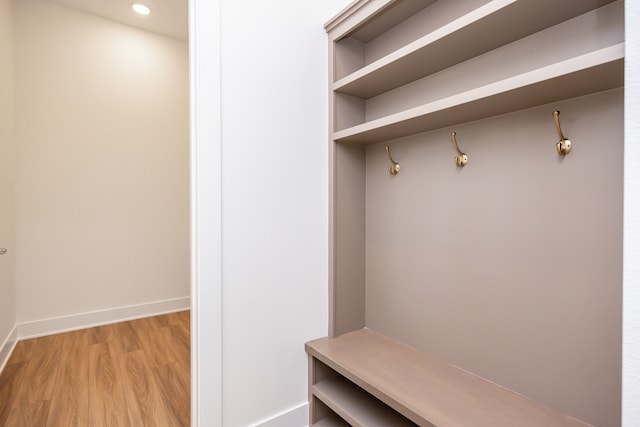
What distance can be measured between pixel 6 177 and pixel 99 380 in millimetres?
1532

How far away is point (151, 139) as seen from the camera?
2785 millimetres

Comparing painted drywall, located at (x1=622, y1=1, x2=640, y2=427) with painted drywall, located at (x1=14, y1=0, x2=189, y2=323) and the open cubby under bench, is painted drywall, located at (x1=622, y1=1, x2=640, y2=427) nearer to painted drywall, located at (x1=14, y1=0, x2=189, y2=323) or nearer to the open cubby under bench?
the open cubby under bench

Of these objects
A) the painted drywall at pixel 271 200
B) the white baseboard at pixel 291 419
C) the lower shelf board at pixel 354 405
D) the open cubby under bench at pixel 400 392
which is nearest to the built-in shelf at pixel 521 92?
the painted drywall at pixel 271 200

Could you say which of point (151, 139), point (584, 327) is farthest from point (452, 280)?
point (151, 139)

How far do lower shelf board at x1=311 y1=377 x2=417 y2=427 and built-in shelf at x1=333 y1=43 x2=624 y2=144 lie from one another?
1.18 metres

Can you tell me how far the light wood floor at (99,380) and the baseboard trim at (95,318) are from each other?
0.26 ft

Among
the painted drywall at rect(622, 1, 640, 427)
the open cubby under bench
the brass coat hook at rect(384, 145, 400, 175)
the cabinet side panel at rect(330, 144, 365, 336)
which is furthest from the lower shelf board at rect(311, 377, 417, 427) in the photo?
the brass coat hook at rect(384, 145, 400, 175)

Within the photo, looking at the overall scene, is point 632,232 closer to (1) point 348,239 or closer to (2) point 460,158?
(2) point 460,158

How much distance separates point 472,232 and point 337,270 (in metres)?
0.66

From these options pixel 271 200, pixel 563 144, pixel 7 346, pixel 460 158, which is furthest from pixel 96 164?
pixel 563 144

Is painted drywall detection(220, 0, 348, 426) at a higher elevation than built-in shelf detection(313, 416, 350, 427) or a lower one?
higher

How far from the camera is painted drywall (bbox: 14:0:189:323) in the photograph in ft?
7.63

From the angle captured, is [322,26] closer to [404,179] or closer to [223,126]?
[223,126]

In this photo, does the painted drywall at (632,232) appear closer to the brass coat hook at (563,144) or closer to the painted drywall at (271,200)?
the brass coat hook at (563,144)
